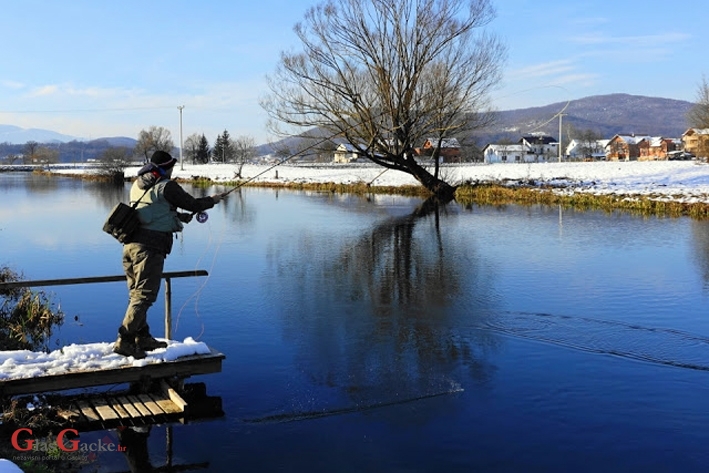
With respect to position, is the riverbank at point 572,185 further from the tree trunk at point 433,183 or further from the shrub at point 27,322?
the shrub at point 27,322

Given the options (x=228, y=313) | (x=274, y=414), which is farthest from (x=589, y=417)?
(x=228, y=313)

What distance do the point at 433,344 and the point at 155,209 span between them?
429cm

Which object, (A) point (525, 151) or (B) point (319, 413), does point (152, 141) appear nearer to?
(A) point (525, 151)

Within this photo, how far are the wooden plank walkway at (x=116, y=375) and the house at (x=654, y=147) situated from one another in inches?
4090

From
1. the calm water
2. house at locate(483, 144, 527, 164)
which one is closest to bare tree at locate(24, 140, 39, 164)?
house at locate(483, 144, 527, 164)

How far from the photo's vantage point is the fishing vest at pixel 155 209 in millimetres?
6531

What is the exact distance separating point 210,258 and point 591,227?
1231 centimetres

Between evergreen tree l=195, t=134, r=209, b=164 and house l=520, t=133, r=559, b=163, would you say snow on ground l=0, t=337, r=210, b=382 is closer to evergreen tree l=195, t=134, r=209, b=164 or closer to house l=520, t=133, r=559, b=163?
evergreen tree l=195, t=134, r=209, b=164

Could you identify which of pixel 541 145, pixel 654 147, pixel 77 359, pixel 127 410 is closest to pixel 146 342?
pixel 77 359

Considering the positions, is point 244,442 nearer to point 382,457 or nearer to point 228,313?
point 382,457

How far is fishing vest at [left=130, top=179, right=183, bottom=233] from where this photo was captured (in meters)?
6.53

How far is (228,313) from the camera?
10945 mm

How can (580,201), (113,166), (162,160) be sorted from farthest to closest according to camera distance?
(113,166) < (580,201) < (162,160)

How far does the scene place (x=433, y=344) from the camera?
361 inches
